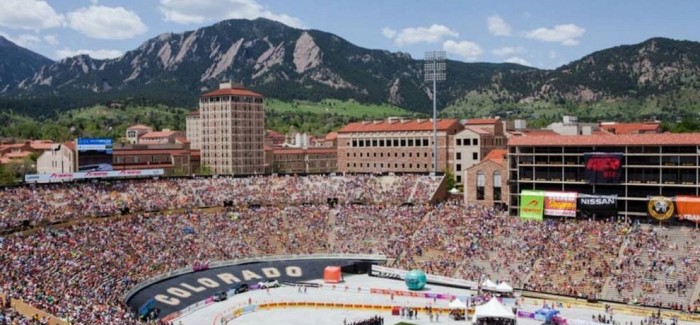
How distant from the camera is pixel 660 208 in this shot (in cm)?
7481

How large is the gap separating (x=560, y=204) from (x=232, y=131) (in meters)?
111

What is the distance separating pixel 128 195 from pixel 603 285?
190 feet

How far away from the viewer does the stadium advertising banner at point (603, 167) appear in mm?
77750

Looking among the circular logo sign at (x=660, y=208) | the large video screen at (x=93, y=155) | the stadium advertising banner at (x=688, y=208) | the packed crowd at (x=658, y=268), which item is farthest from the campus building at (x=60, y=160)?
the stadium advertising banner at (x=688, y=208)

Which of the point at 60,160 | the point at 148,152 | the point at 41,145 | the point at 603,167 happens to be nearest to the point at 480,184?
the point at 603,167

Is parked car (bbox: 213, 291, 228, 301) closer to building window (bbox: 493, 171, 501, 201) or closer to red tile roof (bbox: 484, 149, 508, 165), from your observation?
building window (bbox: 493, 171, 501, 201)

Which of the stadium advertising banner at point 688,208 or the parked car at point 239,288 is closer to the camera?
the stadium advertising banner at point 688,208

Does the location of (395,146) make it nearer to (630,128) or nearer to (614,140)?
(614,140)

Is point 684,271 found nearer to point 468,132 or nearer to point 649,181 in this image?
point 649,181

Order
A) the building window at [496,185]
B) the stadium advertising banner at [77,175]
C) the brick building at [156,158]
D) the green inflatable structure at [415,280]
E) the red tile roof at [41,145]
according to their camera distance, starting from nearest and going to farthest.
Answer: the green inflatable structure at [415,280] < the stadium advertising banner at [77,175] < the building window at [496,185] < the brick building at [156,158] < the red tile roof at [41,145]

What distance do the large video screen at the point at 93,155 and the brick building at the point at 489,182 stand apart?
49803 millimetres

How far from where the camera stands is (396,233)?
8644 centimetres

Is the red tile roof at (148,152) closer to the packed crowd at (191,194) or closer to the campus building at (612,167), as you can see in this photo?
the packed crowd at (191,194)

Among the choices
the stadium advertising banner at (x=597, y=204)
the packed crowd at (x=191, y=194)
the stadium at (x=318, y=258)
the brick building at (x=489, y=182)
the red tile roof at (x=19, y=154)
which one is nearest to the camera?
the stadium at (x=318, y=258)
